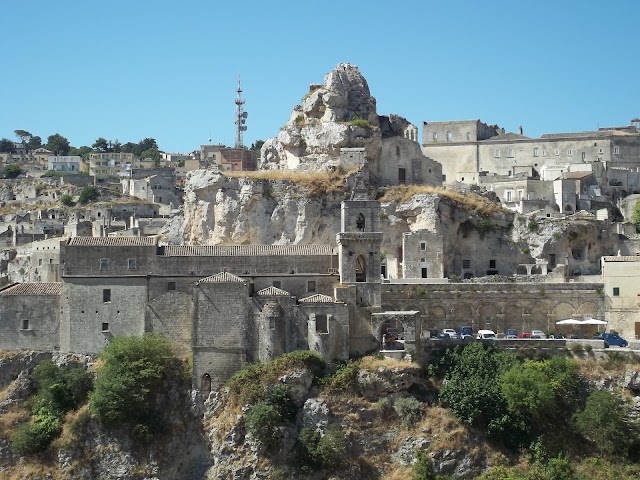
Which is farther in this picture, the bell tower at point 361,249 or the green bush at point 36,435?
the bell tower at point 361,249

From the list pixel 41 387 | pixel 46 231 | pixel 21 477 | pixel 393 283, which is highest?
pixel 46 231

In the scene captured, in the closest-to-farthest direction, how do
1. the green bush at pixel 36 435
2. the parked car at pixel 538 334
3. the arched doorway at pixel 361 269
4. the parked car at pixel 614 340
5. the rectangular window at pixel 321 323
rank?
the green bush at pixel 36 435
the rectangular window at pixel 321 323
the parked car at pixel 614 340
the arched doorway at pixel 361 269
the parked car at pixel 538 334

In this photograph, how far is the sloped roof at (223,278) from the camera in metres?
43.3

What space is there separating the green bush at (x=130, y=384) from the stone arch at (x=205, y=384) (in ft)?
5.90

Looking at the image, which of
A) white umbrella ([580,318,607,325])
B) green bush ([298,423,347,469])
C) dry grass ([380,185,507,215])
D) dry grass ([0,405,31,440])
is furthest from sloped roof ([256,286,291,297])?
dry grass ([380,185,507,215])

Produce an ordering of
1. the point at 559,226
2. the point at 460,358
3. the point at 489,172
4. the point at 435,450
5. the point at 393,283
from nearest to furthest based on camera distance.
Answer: the point at 435,450
the point at 460,358
the point at 393,283
the point at 559,226
the point at 489,172

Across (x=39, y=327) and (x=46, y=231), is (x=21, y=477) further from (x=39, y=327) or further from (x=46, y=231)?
(x=46, y=231)

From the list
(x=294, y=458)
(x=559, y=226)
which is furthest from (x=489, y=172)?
(x=294, y=458)

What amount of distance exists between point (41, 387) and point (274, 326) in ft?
35.6

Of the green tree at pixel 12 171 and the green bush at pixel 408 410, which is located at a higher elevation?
the green tree at pixel 12 171

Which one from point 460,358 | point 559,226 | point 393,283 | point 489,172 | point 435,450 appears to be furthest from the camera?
point 489,172

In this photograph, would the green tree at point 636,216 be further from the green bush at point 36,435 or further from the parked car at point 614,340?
the green bush at point 36,435

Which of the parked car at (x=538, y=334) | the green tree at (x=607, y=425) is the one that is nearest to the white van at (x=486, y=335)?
the parked car at (x=538, y=334)

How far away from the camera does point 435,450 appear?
132 ft
